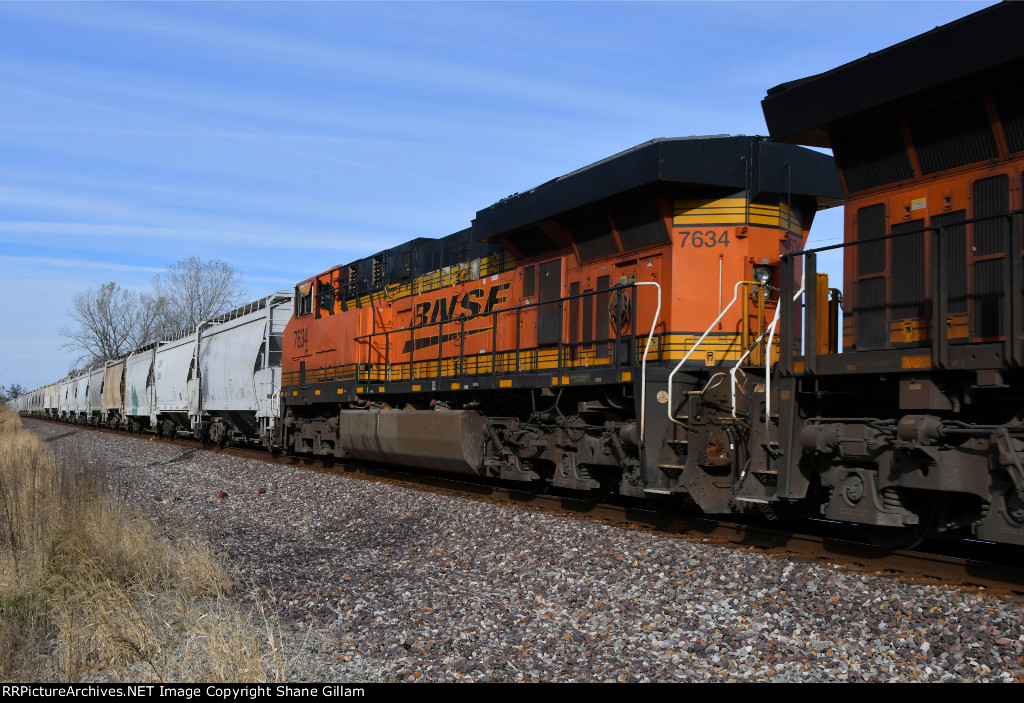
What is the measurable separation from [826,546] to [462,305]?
23.2ft

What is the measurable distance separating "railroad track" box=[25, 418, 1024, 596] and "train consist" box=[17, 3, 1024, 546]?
0.24 m

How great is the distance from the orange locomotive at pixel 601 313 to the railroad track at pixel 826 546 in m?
0.30

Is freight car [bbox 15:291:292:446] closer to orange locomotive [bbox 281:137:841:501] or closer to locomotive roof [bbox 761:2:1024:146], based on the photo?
orange locomotive [bbox 281:137:841:501]

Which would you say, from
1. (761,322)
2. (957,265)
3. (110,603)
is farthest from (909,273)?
(110,603)

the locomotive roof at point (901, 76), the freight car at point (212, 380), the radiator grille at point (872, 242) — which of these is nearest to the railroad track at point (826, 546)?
the radiator grille at point (872, 242)

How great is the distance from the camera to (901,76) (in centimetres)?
614

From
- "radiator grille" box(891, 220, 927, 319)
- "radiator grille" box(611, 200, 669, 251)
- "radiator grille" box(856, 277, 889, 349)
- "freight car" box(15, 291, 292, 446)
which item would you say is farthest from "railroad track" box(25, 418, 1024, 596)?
"freight car" box(15, 291, 292, 446)

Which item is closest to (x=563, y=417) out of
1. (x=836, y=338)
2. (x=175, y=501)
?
(x=836, y=338)

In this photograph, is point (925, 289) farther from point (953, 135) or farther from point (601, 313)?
point (601, 313)

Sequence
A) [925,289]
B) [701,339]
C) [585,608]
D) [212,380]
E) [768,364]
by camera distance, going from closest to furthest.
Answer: [585,608], [925,289], [768,364], [701,339], [212,380]

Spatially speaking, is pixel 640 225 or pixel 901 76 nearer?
pixel 901 76

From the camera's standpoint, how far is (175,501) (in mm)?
11469

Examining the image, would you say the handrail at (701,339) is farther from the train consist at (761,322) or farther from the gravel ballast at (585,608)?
the gravel ballast at (585,608)
